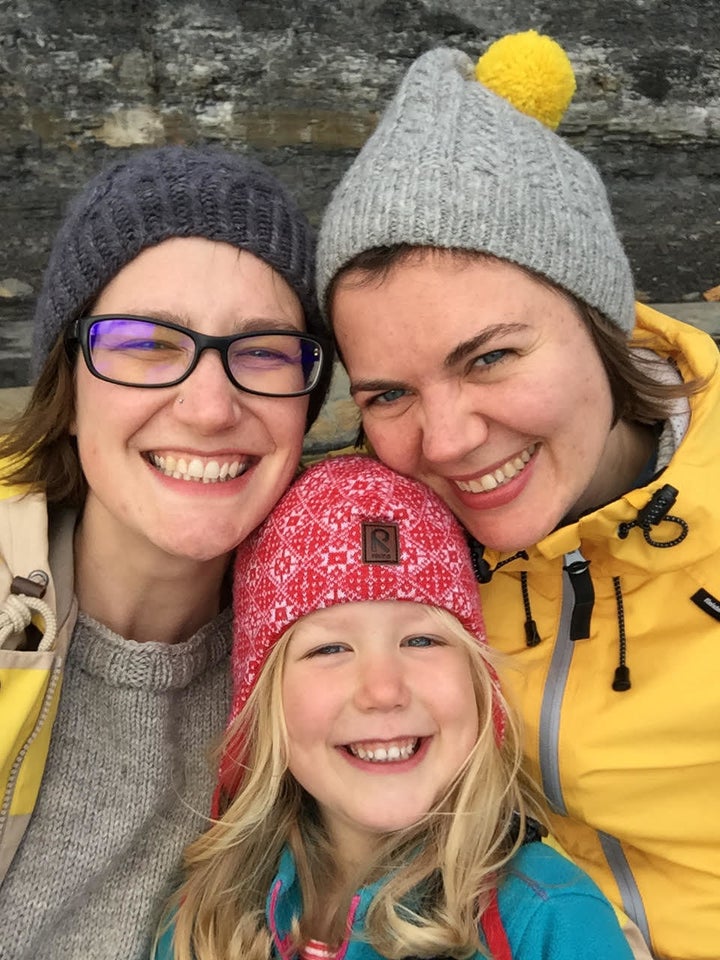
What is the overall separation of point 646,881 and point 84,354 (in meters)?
1.93

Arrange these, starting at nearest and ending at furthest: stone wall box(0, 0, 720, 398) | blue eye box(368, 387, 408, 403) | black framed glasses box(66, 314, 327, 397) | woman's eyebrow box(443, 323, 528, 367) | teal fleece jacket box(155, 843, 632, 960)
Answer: teal fleece jacket box(155, 843, 632, 960) < woman's eyebrow box(443, 323, 528, 367) < black framed glasses box(66, 314, 327, 397) < blue eye box(368, 387, 408, 403) < stone wall box(0, 0, 720, 398)

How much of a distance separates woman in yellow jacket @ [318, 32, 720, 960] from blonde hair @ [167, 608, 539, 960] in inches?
9.0

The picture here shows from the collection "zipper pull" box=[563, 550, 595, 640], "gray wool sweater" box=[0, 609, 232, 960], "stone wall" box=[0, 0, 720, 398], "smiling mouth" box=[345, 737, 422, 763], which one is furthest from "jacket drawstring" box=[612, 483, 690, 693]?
"stone wall" box=[0, 0, 720, 398]

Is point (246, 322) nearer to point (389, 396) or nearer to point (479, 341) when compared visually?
point (389, 396)

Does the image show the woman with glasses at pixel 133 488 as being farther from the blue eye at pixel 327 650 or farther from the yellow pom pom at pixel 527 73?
the yellow pom pom at pixel 527 73

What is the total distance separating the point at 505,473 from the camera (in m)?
2.07

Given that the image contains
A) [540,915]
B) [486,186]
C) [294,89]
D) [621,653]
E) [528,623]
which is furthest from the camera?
[294,89]

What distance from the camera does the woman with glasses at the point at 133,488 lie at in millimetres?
1983

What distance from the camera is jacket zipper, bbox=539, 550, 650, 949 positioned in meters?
2.15

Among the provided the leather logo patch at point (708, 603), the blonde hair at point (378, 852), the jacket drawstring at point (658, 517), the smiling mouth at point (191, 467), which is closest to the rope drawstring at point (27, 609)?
the smiling mouth at point (191, 467)

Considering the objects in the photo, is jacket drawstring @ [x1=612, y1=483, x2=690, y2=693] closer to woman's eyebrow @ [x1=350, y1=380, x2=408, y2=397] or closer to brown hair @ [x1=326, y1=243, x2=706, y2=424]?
brown hair @ [x1=326, y1=243, x2=706, y2=424]

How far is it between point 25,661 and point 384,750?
2.74 feet

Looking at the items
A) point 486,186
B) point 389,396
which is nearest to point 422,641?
point 389,396

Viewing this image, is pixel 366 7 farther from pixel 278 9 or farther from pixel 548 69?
pixel 548 69
